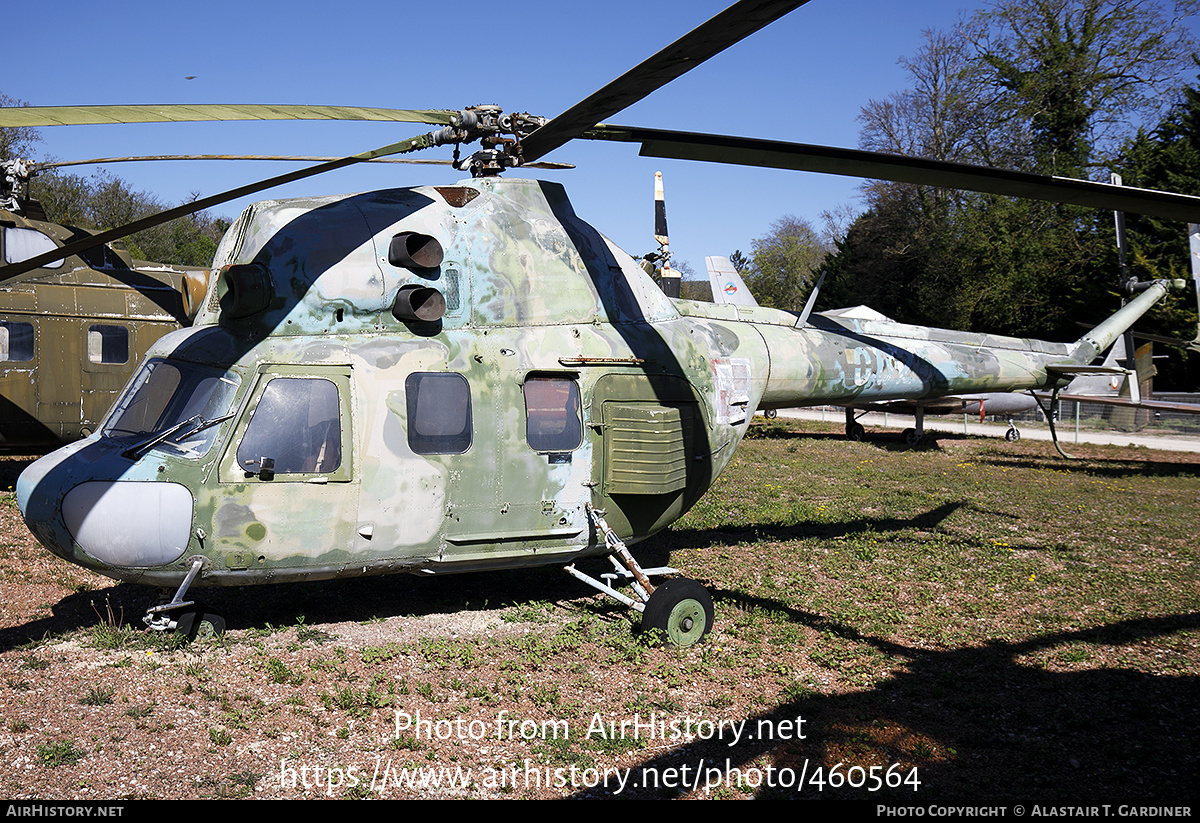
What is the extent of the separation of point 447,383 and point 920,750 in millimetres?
4661

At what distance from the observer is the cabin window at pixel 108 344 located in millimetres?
12727

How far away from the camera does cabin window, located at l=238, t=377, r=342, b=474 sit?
6332 mm

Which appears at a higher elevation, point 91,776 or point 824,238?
point 824,238

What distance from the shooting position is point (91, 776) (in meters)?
4.64

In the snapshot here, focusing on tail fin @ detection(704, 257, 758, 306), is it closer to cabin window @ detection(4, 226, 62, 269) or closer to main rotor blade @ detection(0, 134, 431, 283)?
cabin window @ detection(4, 226, 62, 269)

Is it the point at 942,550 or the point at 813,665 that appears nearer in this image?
the point at 813,665

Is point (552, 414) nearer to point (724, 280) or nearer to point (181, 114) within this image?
point (181, 114)

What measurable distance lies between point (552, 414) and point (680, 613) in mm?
2182

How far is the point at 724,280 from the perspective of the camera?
83.6ft

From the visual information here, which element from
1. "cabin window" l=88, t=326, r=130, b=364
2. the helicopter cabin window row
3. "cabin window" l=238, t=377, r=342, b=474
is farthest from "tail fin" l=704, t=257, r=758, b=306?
"cabin window" l=238, t=377, r=342, b=474

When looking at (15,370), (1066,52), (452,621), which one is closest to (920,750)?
(452,621)

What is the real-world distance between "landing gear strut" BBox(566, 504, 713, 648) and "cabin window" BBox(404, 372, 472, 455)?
1480 mm

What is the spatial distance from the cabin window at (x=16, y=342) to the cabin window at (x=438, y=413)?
356 inches

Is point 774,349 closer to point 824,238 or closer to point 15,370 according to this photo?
point 15,370
